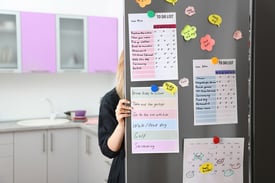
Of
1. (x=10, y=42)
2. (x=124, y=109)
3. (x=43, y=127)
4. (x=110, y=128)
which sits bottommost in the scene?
(x=43, y=127)

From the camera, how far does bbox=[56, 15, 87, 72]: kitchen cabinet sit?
13.4 ft

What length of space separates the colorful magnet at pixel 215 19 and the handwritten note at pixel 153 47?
164 mm

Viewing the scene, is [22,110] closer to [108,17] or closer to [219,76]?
[108,17]

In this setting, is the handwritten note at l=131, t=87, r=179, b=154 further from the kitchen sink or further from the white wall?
the white wall

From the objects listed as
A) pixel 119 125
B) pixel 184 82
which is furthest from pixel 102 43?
pixel 184 82

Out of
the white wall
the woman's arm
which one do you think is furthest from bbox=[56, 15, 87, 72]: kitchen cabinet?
the woman's arm

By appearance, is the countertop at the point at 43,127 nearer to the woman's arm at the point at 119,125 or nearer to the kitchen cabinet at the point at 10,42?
the kitchen cabinet at the point at 10,42

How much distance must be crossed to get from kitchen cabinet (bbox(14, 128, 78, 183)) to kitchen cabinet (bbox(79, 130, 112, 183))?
3.4 inches

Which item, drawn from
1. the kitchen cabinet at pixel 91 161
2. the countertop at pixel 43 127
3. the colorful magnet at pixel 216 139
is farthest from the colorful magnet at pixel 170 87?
the countertop at pixel 43 127

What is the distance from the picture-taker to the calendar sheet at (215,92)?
1543 mm

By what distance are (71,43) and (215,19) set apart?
2.87 m

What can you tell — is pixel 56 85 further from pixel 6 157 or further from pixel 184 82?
pixel 184 82

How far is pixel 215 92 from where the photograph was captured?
61.4 inches

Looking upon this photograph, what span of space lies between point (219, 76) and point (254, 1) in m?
0.35
